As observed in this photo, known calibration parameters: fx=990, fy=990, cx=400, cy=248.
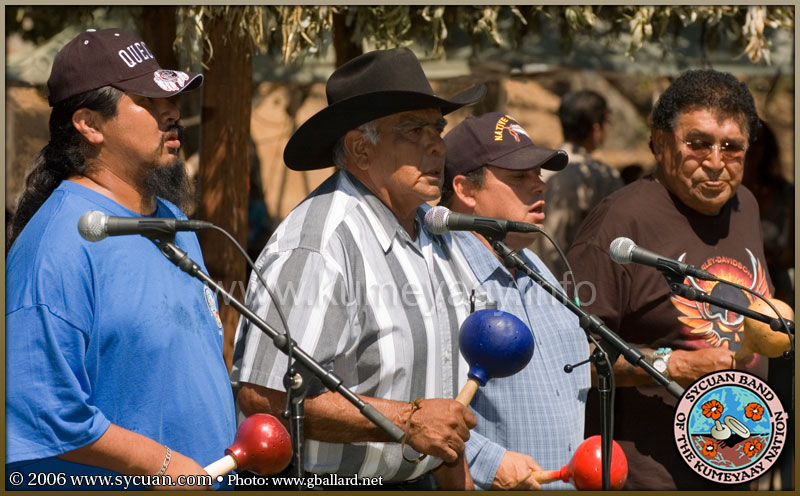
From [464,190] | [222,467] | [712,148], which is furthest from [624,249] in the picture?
[222,467]

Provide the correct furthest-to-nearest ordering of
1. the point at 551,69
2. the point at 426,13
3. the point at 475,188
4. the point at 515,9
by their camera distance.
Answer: the point at 551,69 → the point at 515,9 → the point at 426,13 → the point at 475,188

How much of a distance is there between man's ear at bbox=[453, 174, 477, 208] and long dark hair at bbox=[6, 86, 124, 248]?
1.53 metres

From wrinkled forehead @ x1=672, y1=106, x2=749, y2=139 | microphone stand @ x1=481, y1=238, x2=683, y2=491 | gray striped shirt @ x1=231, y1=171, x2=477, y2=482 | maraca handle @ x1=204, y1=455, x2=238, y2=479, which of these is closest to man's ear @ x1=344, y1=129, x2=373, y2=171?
gray striped shirt @ x1=231, y1=171, x2=477, y2=482

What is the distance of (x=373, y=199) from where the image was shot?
136 inches

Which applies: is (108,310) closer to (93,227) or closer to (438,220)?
(93,227)

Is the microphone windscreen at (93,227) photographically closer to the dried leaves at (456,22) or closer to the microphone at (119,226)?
the microphone at (119,226)

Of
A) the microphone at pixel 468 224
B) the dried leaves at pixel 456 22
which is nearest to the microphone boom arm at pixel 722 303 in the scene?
the microphone at pixel 468 224

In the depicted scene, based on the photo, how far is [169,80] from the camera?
129 inches

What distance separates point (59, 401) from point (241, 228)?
2.89 metres

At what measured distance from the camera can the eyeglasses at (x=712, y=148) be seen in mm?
4363

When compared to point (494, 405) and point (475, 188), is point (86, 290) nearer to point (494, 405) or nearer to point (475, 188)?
point (494, 405)

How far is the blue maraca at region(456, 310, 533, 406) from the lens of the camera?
3.06 m

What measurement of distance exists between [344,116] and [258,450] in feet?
4.19

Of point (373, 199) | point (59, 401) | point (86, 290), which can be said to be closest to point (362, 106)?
point (373, 199)
